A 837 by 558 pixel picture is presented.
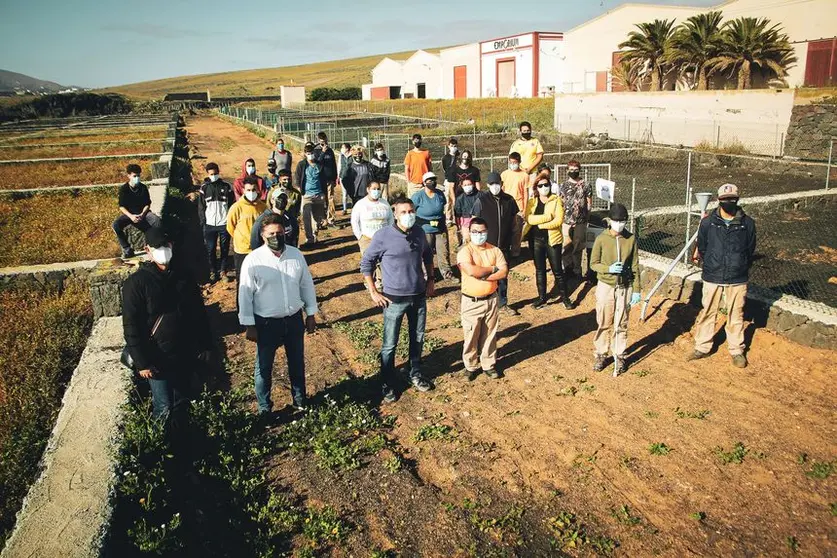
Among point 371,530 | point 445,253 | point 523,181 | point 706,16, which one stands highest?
point 706,16

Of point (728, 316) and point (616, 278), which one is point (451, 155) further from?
point (728, 316)

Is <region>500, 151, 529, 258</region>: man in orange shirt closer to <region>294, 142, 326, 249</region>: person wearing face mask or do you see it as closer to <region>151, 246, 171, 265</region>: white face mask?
<region>294, 142, 326, 249</region>: person wearing face mask

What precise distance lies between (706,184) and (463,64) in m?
47.7

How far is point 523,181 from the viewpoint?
33.6 feet

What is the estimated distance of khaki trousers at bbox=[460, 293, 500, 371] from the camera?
677cm

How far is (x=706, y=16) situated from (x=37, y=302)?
1319 inches

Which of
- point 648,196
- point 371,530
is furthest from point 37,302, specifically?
point 648,196

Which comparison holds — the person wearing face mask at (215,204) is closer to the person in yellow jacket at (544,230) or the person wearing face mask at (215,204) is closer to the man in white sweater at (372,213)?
the man in white sweater at (372,213)

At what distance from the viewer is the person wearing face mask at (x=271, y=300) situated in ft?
18.7

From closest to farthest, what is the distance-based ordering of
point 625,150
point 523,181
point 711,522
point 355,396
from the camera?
point 711,522 → point 355,396 → point 523,181 → point 625,150

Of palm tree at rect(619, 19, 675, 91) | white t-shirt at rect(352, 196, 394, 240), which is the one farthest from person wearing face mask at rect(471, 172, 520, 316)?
palm tree at rect(619, 19, 675, 91)

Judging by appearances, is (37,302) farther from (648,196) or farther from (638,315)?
(648,196)

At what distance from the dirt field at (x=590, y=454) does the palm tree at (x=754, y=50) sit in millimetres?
26483

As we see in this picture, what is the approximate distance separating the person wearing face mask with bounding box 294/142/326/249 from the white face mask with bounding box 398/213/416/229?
6860 millimetres
